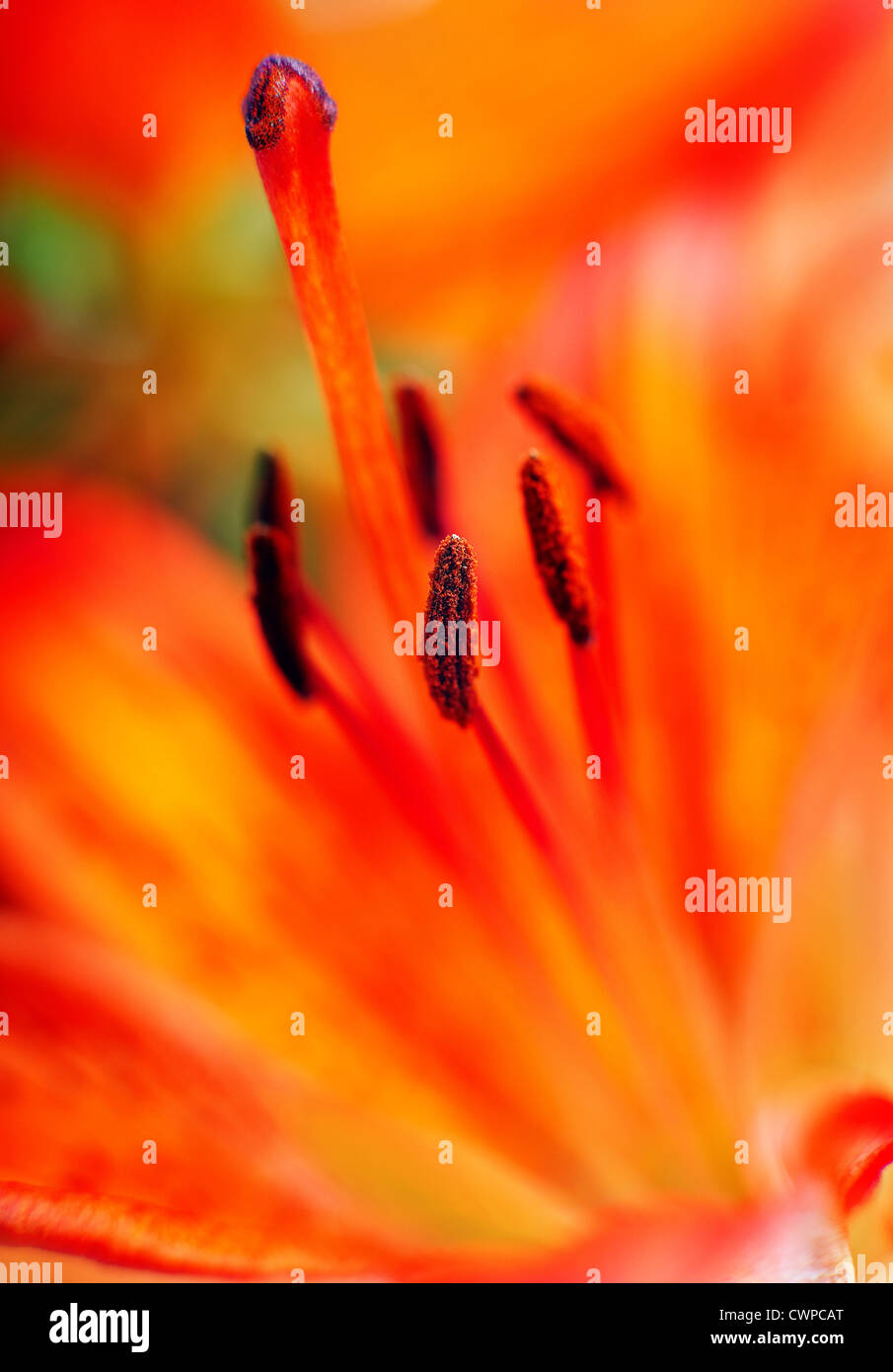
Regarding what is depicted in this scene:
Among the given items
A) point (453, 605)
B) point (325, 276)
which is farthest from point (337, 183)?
point (453, 605)

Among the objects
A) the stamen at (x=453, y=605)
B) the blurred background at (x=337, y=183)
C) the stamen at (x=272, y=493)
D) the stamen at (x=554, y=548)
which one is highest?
the blurred background at (x=337, y=183)

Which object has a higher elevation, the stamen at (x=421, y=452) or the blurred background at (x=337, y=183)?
the blurred background at (x=337, y=183)

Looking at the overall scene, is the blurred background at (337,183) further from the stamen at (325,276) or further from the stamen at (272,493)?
the stamen at (325,276)

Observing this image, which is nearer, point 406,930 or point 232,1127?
point 232,1127

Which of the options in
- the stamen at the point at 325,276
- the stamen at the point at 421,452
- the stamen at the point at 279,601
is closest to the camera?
the stamen at the point at 325,276

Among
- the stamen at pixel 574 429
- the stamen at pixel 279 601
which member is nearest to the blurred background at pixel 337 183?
the stamen at pixel 574 429

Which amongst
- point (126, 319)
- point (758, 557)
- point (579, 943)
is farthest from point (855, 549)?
point (126, 319)
